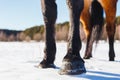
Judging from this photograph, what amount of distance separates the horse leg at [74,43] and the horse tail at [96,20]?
218 centimetres

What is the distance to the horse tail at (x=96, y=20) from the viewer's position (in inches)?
204

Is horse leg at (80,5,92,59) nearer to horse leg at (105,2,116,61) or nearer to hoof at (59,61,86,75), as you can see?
horse leg at (105,2,116,61)

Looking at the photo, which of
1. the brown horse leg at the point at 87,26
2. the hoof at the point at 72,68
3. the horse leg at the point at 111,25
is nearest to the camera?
the hoof at the point at 72,68

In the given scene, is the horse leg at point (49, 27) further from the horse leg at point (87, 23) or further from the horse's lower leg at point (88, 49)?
the horse leg at point (87, 23)

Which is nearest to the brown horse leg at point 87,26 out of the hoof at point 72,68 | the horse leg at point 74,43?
the horse leg at point 74,43

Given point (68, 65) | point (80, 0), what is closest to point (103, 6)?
point (80, 0)

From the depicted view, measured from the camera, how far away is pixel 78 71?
110 inches

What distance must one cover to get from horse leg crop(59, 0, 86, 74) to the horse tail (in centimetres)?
218

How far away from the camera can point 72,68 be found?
→ 2.79m

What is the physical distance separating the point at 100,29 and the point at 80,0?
228 cm

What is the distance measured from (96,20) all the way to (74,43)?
91.8 inches

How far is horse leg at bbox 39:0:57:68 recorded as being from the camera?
342 centimetres

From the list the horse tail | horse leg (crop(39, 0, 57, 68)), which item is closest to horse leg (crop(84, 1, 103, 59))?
the horse tail

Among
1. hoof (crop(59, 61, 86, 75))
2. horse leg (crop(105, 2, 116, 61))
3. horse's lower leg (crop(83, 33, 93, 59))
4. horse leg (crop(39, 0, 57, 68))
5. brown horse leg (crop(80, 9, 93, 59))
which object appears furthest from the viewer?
brown horse leg (crop(80, 9, 93, 59))
